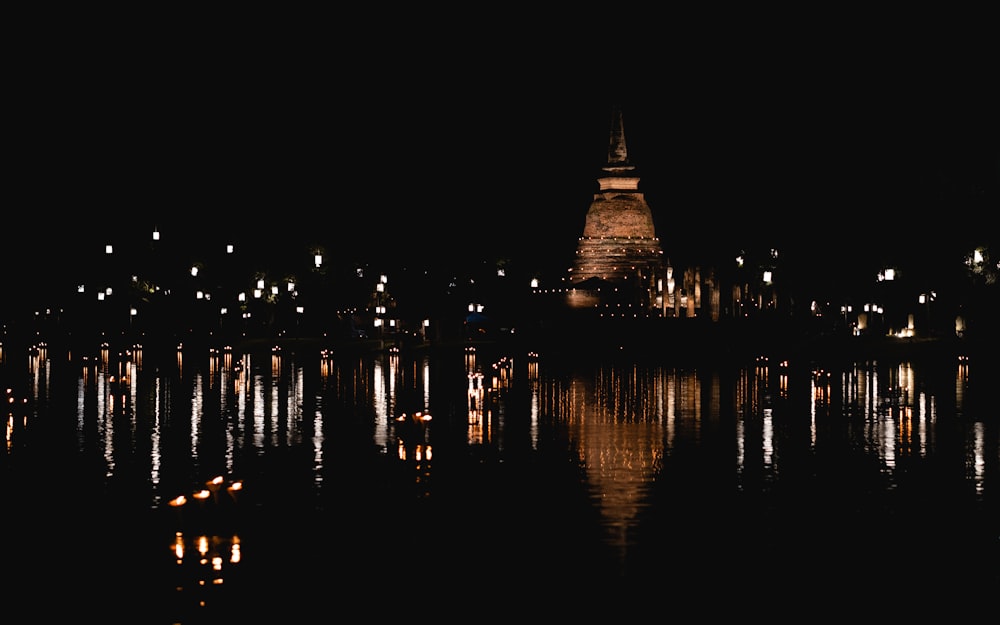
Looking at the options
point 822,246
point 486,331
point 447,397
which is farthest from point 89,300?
point 447,397

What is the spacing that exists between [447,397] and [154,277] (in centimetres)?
5691

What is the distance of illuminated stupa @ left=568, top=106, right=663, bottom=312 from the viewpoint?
99.8 m

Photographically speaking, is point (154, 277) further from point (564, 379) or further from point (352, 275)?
point (564, 379)

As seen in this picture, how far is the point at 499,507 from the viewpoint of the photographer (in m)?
20.8

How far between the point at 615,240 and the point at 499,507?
84.0 m

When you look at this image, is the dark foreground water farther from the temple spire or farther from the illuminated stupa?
the temple spire

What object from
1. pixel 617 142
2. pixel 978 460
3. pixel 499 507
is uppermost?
pixel 617 142

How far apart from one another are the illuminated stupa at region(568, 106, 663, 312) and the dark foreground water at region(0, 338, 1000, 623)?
6070cm

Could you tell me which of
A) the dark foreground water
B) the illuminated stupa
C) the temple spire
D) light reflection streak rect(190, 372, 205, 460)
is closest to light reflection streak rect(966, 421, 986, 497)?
the dark foreground water

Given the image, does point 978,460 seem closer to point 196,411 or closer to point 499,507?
point 499,507

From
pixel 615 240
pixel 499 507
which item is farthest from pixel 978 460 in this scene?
pixel 615 240

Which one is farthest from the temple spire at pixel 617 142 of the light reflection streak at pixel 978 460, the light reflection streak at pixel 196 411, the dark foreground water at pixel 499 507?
the light reflection streak at pixel 978 460

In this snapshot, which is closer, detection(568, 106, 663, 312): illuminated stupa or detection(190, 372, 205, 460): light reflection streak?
detection(190, 372, 205, 460): light reflection streak

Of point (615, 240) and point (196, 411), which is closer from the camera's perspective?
point (196, 411)
